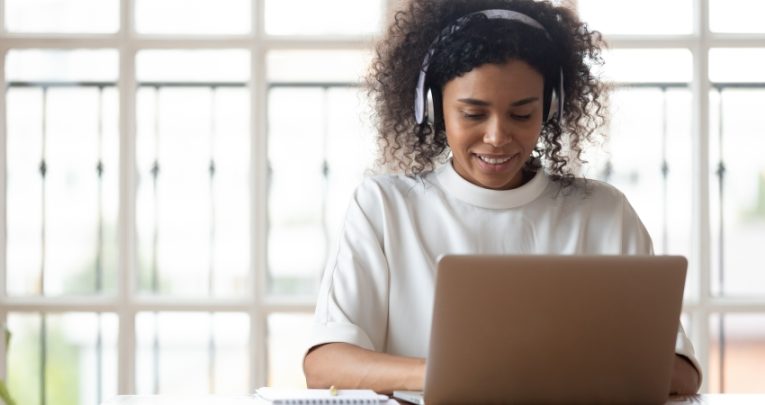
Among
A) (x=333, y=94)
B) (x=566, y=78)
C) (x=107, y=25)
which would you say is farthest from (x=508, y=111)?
(x=107, y=25)

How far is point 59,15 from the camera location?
136 inches

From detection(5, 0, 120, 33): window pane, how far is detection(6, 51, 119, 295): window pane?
10cm

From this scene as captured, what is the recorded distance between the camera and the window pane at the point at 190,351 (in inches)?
140

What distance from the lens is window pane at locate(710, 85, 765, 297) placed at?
3.51 metres

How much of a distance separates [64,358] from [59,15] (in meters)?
1.10

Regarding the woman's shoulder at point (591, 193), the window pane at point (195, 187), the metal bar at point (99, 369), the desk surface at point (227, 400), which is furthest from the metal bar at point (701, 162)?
the metal bar at point (99, 369)

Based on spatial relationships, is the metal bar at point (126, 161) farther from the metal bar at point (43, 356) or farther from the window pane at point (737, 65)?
the window pane at point (737, 65)

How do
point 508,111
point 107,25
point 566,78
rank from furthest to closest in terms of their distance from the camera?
point 107,25 → point 566,78 → point 508,111

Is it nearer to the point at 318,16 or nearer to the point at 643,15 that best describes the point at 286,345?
the point at 318,16

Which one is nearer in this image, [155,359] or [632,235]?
[632,235]

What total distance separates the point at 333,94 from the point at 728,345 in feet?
4.97

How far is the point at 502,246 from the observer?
219 cm

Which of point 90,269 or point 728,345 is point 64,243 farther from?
point 728,345

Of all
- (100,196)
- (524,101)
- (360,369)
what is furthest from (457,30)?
(100,196)
